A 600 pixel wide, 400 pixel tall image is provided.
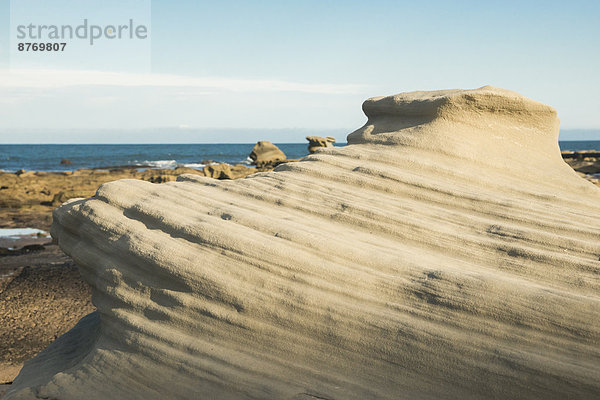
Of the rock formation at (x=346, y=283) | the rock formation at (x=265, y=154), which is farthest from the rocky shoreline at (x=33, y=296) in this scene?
the rock formation at (x=265, y=154)

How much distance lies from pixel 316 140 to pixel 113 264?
25.5 m

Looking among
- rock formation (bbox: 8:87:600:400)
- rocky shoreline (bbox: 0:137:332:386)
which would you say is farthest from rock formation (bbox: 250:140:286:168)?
rock formation (bbox: 8:87:600:400)

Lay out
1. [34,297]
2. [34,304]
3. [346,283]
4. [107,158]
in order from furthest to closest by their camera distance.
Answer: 1. [107,158]
2. [34,297]
3. [34,304]
4. [346,283]

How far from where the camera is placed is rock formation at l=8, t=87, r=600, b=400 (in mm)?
2662

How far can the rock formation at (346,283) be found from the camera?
8.73 feet

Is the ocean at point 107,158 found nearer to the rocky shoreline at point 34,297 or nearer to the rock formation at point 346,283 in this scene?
the rocky shoreline at point 34,297

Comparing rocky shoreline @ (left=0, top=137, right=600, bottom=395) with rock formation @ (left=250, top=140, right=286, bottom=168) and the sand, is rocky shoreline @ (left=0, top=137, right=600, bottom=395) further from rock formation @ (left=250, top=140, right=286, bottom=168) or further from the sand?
rock formation @ (left=250, top=140, right=286, bottom=168)

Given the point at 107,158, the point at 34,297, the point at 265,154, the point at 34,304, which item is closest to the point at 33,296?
the point at 34,297

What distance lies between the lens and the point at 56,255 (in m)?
9.94

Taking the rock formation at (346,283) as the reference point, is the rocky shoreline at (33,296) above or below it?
below

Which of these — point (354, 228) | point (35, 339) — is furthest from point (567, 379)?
point (35, 339)

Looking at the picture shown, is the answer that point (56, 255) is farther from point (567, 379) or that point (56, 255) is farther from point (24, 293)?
point (567, 379)

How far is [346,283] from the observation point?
2990 millimetres

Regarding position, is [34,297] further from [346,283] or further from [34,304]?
[346,283]
